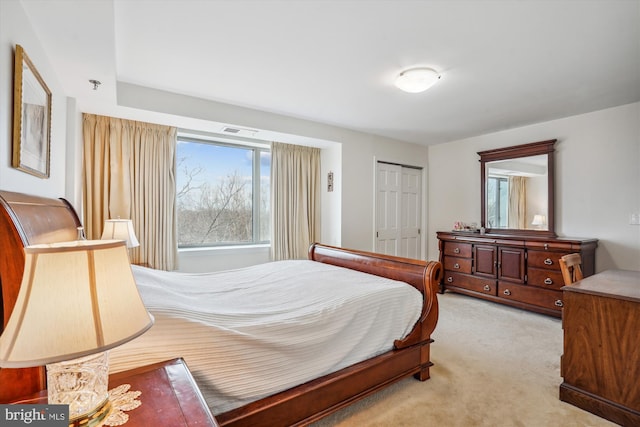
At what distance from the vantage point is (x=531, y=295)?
11.8 feet

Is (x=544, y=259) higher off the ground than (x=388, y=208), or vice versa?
(x=388, y=208)

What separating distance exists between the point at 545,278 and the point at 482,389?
2.14 metres

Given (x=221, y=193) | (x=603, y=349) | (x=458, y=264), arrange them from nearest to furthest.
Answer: (x=603, y=349) → (x=221, y=193) → (x=458, y=264)

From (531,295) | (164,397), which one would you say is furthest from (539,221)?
(164,397)

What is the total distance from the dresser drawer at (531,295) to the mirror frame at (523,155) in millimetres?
822

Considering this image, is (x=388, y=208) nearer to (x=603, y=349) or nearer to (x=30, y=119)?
(x=603, y=349)

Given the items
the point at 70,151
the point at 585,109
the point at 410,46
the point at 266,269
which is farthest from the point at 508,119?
the point at 70,151

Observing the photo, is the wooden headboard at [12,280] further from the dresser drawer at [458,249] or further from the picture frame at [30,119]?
the dresser drawer at [458,249]

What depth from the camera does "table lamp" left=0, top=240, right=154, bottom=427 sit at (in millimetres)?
654

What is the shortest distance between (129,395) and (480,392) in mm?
2138

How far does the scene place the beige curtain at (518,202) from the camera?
13.7 feet

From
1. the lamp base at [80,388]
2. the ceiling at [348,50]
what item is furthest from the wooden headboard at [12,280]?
the ceiling at [348,50]

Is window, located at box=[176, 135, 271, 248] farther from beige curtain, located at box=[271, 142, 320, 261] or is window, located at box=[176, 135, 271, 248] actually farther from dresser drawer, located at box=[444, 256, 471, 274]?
dresser drawer, located at box=[444, 256, 471, 274]

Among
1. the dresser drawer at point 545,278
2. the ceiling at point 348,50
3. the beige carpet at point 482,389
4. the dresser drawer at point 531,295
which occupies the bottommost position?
the beige carpet at point 482,389
